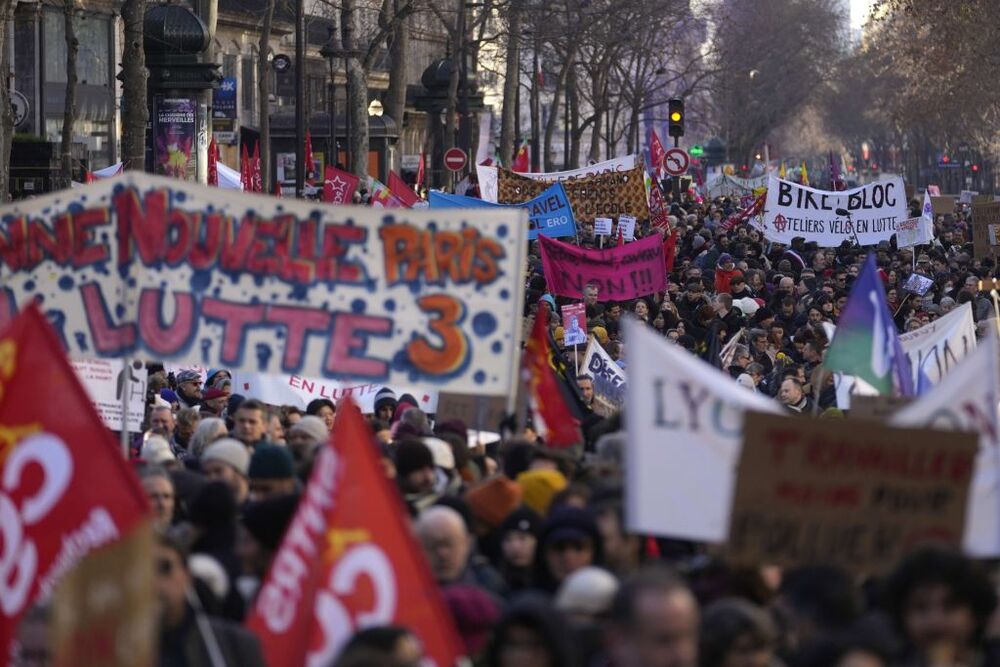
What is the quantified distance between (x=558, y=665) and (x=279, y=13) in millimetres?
53755

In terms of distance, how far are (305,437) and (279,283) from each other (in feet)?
4.25

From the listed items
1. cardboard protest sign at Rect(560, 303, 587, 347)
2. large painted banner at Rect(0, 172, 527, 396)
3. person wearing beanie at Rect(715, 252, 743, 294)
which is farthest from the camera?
person wearing beanie at Rect(715, 252, 743, 294)

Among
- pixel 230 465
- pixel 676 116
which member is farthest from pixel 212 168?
pixel 230 465

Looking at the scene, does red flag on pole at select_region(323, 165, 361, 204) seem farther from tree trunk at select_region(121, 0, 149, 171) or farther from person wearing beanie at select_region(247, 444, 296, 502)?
person wearing beanie at select_region(247, 444, 296, 502)

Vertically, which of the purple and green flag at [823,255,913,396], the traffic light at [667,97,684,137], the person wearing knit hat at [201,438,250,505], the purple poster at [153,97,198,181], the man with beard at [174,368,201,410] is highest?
the traffic light at [667,97,684,137]

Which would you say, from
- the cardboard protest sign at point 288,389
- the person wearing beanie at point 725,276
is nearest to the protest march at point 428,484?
the cardboard protest sign at point 288,389

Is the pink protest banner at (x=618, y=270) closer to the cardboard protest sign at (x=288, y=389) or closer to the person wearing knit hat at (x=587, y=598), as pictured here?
the cardboard protest sign at (x=288, y=389)

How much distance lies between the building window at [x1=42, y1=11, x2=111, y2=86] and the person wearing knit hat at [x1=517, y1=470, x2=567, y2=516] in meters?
36.9

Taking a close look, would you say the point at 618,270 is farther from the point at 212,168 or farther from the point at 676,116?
the point at 676,116

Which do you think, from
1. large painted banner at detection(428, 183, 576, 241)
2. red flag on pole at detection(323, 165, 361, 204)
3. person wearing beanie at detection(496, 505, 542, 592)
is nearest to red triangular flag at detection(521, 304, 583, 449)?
person wearing beanie at detection(496, 505, 542, 592)

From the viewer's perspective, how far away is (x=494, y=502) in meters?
7.48

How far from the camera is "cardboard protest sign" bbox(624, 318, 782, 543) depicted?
6.00 meters

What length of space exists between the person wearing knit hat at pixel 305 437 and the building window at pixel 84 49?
3458cm

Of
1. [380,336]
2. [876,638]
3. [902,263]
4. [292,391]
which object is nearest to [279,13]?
[902,263]
